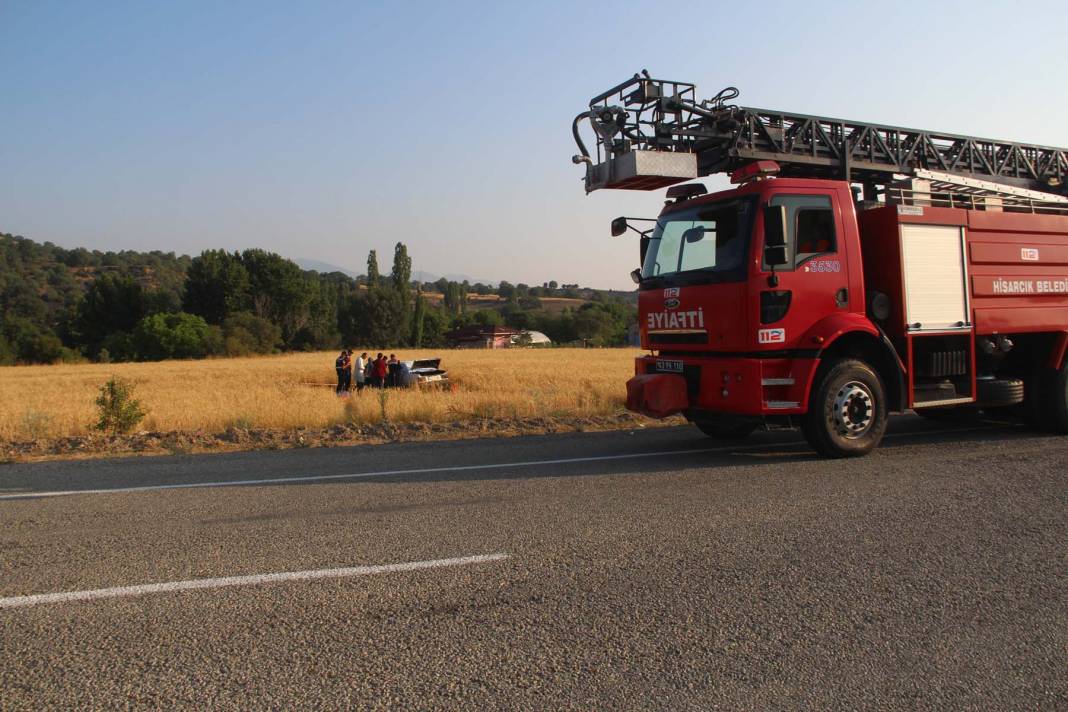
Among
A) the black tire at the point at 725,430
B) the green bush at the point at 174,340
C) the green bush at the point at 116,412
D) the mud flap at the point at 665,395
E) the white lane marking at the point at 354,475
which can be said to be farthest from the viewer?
the green bush at the point at 174,340

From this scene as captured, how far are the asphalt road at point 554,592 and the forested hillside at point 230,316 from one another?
63.0 meters

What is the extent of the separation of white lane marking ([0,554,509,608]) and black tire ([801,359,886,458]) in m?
4.30

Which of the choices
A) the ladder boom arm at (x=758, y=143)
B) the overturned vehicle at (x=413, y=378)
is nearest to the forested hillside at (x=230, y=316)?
the overturned vehicle at (x=413, y=378)

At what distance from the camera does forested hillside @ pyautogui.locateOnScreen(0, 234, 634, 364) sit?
213 ft

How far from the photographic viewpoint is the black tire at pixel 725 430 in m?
9.28

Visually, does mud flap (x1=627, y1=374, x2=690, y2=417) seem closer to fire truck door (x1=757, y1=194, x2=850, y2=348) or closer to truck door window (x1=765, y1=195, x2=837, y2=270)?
fire truck door (x1=757, y1=194, x2=850, y2=348)

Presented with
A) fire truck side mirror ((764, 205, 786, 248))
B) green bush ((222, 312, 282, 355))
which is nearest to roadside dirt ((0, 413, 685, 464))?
fire truck side mirror ((764, 205, 786, 248))

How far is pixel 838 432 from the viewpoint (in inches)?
302

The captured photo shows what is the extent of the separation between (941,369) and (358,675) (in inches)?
300

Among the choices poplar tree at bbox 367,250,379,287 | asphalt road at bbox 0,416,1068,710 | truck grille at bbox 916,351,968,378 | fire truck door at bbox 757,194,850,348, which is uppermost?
poplar tree at bbox 367,250,379,287

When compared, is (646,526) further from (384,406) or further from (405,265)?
(405,265)

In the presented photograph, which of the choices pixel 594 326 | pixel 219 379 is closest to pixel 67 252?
pixel 594 326

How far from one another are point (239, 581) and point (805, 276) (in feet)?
19.2

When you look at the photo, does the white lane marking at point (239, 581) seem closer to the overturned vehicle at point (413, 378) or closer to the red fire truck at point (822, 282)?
the red fire truck at point (822, 282)
